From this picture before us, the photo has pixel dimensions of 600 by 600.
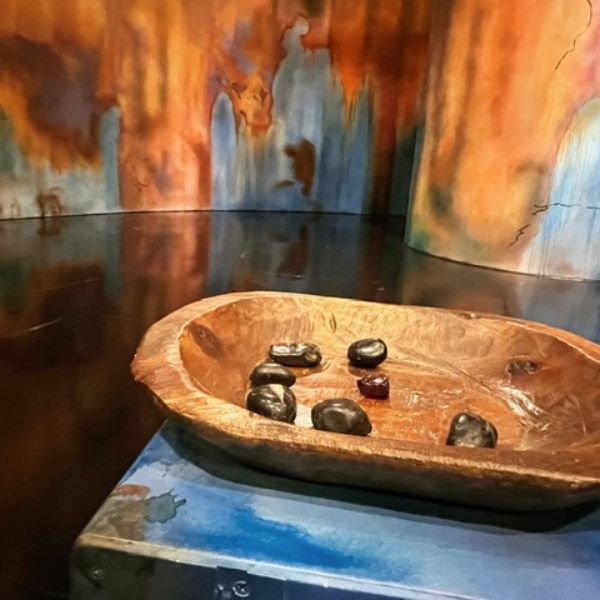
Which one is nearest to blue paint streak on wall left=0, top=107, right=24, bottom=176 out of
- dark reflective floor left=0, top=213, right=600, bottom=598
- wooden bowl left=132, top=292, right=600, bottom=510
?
dark reflective floor left=0, top=213, right=600, bottom=598

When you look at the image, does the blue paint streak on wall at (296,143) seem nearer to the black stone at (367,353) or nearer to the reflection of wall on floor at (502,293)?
the reflection of wall on floor at (502,293)

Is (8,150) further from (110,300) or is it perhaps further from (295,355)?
(295,355)

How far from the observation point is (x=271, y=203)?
6.15 feet

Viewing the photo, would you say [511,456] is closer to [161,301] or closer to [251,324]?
[251,324]

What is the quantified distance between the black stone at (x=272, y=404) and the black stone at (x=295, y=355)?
0.35 ft

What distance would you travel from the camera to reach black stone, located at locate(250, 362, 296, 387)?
1.62ft

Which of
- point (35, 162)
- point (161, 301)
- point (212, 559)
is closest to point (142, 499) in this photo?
point (212, 559)

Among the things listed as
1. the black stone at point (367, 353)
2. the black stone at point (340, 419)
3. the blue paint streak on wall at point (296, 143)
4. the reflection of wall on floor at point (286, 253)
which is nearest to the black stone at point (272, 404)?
the black stone at point (340, 419)

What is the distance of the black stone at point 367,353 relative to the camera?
1.80ft

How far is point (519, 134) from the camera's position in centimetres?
120

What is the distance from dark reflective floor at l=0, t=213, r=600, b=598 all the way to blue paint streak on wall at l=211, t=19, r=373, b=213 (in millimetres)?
88

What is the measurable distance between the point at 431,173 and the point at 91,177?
0.82 m

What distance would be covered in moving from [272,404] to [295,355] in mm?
129

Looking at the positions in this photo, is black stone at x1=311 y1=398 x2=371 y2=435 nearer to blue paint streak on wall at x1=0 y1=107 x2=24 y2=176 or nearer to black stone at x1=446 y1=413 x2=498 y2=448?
black stone at x1=446 y1=413 x2=498 y2=448
